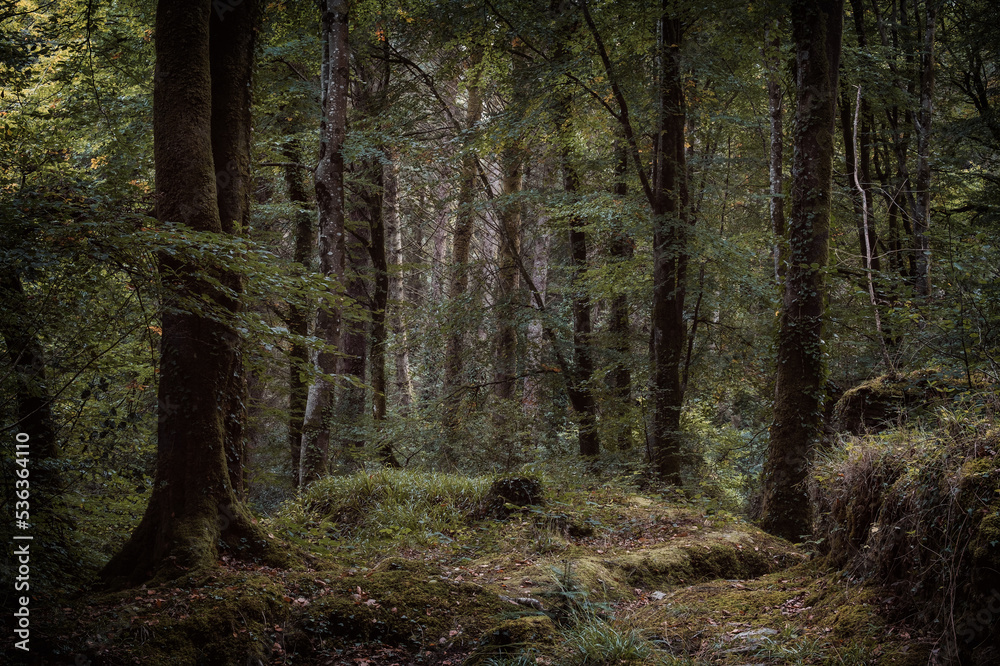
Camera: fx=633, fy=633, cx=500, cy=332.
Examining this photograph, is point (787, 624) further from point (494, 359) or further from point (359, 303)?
point (494, 359)

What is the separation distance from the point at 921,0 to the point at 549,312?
36.2 ft

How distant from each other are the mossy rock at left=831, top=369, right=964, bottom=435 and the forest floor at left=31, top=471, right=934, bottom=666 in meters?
1.67

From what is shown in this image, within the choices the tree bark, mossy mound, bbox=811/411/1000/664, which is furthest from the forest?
the tree bark

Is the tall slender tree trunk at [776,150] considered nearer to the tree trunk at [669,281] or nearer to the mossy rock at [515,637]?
the tree trunk at [669,281]

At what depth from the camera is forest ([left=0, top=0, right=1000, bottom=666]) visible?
3.96 metres

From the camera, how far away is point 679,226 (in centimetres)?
1049

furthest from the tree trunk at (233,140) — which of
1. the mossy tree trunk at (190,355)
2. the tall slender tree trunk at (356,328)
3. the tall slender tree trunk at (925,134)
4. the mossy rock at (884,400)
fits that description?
the tall slender tree trunk at (925,134)

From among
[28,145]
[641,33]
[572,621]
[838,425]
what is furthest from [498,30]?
[572,621]

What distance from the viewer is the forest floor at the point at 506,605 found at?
3.70 metres

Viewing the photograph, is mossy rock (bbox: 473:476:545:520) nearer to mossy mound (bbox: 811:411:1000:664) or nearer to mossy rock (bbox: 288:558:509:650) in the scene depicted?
mossy rock (bbox: 288:558:509:650)

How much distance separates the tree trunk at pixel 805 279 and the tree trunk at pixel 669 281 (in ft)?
Result: 9.28

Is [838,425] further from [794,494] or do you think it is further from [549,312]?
[549,312]

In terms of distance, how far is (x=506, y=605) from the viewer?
4934mm

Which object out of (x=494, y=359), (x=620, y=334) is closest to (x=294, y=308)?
(x=494, y=359)
